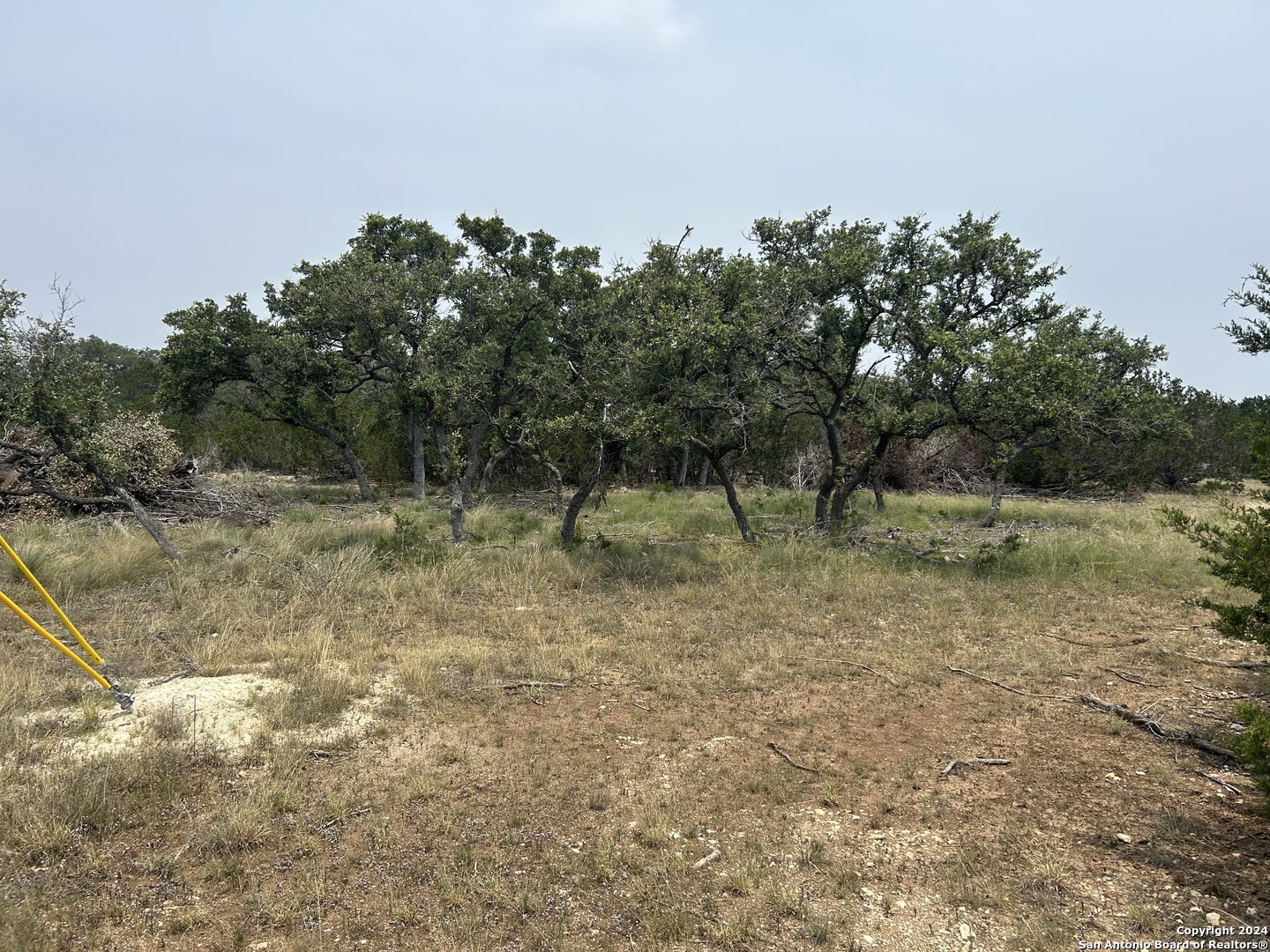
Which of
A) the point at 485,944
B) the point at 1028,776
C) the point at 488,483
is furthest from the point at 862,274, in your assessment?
the point at 488,483

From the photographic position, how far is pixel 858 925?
3.20 metres

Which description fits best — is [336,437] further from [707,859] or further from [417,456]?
[707,859]

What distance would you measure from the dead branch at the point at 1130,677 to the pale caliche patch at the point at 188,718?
7.33m

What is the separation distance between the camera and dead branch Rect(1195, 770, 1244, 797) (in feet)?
14.0

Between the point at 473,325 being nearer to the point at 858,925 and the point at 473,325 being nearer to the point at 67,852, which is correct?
the point at 67,852

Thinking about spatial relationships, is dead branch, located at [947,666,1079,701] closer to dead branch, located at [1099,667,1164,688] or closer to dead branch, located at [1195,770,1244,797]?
dead branch, located at [1099,667,1164,688]

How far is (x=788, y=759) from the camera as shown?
15.6 feet

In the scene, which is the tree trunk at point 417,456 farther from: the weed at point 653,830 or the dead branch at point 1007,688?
the weed at point 653,830

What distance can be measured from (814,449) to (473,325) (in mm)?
12061

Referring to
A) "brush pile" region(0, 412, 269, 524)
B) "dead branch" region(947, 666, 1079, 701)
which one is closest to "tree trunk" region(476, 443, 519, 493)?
"brush pile" region(0, 412, 269, 524)

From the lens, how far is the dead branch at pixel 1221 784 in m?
4.25

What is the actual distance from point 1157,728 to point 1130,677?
1.18m

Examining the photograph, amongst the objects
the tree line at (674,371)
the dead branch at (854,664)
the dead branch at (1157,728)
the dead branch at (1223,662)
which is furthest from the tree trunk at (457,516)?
the dead branch at (1223,662)

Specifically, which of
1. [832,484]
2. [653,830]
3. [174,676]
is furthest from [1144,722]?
[832,484]
